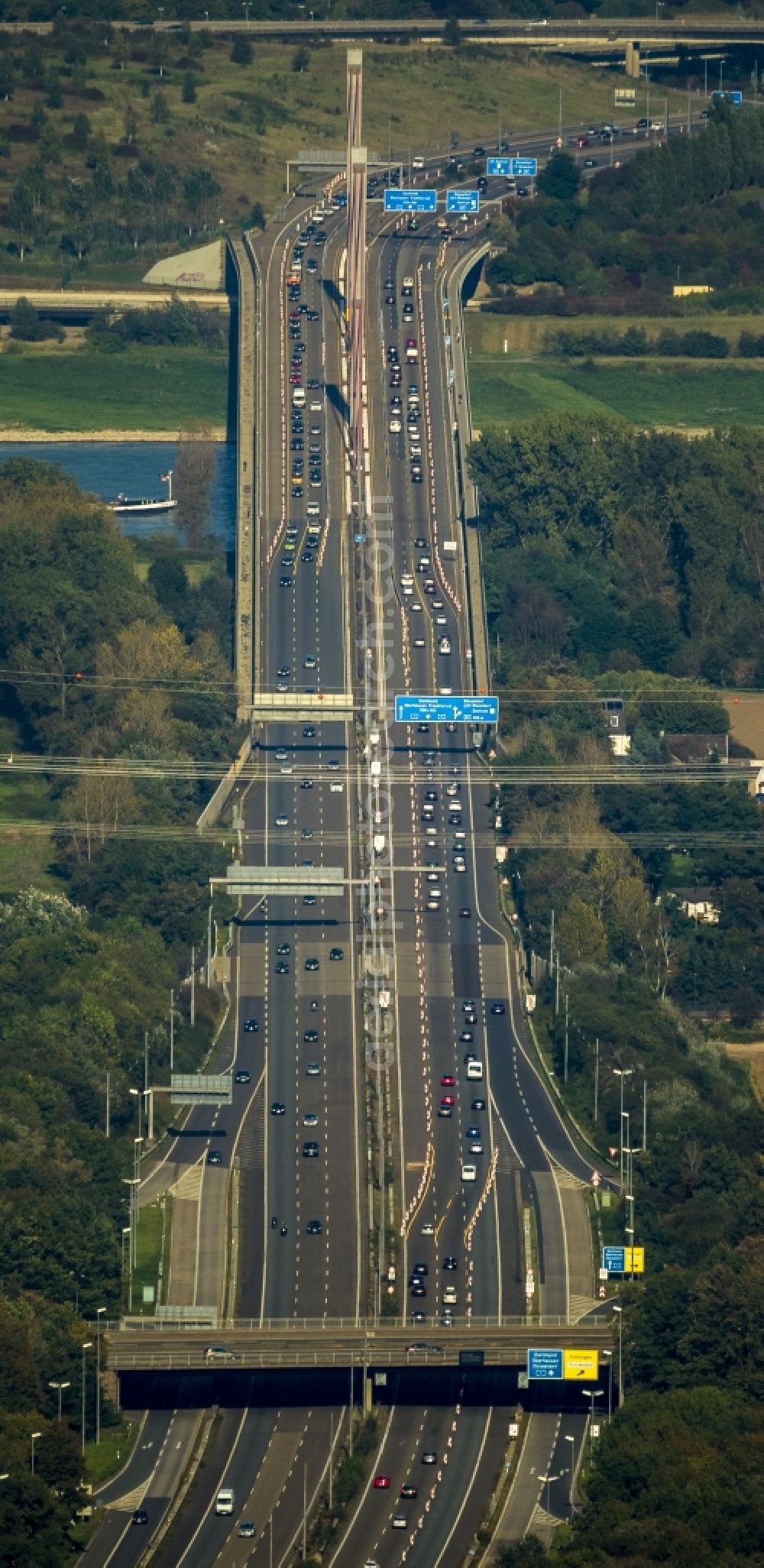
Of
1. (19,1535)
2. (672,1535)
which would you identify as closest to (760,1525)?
(672,1535)

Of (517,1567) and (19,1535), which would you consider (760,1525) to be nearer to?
(517,1567)

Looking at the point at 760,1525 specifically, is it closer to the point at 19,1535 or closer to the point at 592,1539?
the point at 592,1539

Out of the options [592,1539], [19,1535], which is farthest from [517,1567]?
[19,1535]

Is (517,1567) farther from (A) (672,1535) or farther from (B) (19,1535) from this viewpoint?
(B) (19,1535)

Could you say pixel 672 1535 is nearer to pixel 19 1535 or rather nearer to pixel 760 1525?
pixel 760 1525
